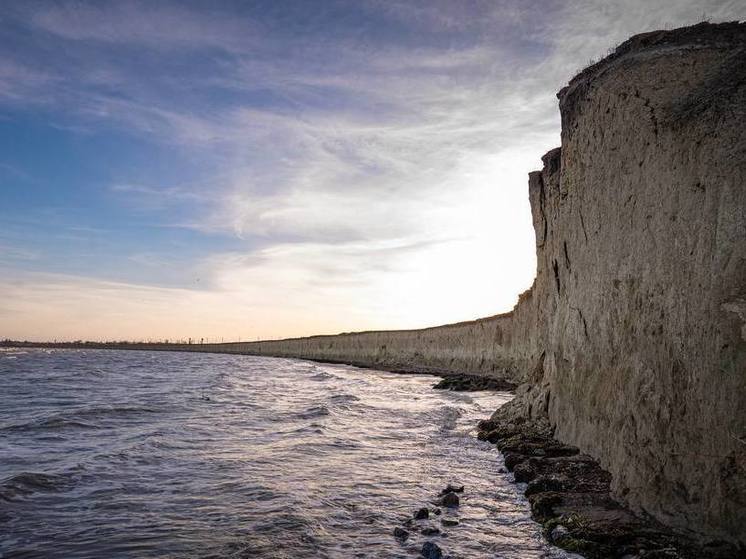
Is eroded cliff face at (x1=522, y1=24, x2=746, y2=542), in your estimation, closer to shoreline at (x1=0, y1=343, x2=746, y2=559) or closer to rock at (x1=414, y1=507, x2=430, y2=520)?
shoreline at (x1=0, y1=343, x2=746, y2=559)

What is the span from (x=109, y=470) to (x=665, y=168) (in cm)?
1105

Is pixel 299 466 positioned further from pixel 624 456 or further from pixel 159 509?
pixel 624 456

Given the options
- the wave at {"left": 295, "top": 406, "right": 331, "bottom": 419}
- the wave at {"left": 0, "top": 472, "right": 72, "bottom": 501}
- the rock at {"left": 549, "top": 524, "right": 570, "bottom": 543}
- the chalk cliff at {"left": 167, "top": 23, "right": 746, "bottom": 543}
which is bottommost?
the wave at {"left": 0, "top": 472, "right": 72, "bottom": 501}

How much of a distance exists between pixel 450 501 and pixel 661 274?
182 inches

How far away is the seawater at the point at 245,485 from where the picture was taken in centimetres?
630

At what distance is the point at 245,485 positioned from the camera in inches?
345

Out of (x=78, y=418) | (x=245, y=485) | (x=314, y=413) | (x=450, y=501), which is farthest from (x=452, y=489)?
(x=78, y=418)

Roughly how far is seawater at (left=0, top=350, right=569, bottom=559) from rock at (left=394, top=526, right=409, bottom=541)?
0.47ft

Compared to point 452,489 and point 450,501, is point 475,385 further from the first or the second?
point 450,501

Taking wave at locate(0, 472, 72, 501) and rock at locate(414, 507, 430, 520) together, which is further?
wave at locate(0, 472, 72, 501)

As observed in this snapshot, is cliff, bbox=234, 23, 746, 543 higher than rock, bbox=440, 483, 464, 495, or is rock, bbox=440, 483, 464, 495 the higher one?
cliff, bbox=234, 23, 746, 543

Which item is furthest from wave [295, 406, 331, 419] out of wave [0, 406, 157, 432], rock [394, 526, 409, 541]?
rock [394, 526, 409, 541]

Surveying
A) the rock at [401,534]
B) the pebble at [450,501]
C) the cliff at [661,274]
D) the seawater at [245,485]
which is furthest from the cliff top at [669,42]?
the rock at [401,534]

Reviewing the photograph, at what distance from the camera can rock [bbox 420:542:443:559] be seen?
5.81m
